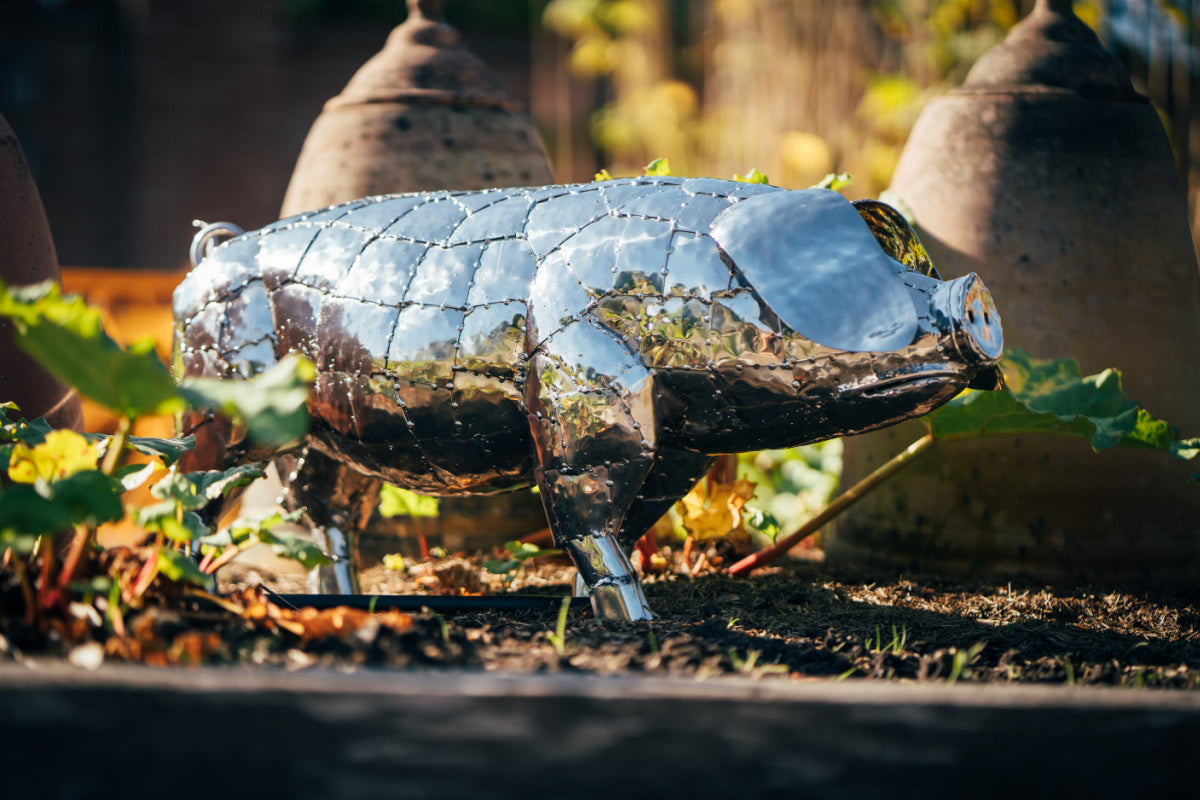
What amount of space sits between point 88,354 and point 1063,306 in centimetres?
223

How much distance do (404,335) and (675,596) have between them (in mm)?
800

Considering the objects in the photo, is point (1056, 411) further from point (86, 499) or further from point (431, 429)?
point (86, 499)

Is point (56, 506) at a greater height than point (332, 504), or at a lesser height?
greater

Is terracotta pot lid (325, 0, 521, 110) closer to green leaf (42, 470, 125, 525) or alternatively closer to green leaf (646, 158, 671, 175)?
green leaf (646, 158, 671, 175)

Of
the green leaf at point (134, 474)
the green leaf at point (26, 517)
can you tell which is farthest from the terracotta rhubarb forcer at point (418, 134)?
the green leaf at point (26, 517)

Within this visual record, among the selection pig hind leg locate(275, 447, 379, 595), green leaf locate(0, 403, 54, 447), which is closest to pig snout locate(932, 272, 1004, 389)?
pig hind leg locate(275, 447, 379, 595)

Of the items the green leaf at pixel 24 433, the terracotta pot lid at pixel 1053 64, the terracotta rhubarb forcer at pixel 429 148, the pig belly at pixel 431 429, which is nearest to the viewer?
the green leaf at pixel 24 433

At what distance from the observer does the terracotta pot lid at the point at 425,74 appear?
2914 millimetres

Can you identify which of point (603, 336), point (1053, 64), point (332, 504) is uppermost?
point (1053, 64)

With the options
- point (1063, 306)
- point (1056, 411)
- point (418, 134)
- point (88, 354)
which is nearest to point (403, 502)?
point (418, 134)

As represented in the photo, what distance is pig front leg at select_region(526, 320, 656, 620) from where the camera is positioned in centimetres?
171

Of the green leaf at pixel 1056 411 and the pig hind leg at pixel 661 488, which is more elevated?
the green leaf at pixel 1056 411

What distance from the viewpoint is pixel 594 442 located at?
1.73m

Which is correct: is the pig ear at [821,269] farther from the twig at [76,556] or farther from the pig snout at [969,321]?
the twig at [76,556]
